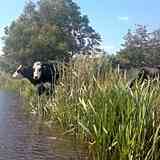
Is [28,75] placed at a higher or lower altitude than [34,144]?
higher

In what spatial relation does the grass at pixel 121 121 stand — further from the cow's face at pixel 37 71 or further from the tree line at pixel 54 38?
the tree line at pixel 54 38

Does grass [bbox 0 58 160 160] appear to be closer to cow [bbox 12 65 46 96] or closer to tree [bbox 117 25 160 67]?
cow [bbox 12 65 46 96]

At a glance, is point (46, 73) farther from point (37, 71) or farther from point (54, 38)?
point (54, 38)

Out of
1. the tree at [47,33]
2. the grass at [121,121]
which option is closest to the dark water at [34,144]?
the grass at [121,121]

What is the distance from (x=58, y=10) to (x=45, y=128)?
3313 centimetres

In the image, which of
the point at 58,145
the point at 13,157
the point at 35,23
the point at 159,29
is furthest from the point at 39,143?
the point at 159,29

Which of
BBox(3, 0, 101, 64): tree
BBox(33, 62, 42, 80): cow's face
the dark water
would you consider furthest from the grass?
BBox(3, 0, 101, 64): tree

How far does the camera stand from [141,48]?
132ft

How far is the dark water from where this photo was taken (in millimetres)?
6316

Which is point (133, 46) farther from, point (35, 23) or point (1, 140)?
point (1, 140)

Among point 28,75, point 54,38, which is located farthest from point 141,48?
point 28,75

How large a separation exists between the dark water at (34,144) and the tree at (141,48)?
26.6 meters

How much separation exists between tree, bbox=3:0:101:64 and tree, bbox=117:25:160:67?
141 inches

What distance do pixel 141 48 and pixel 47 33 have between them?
9772 mm
